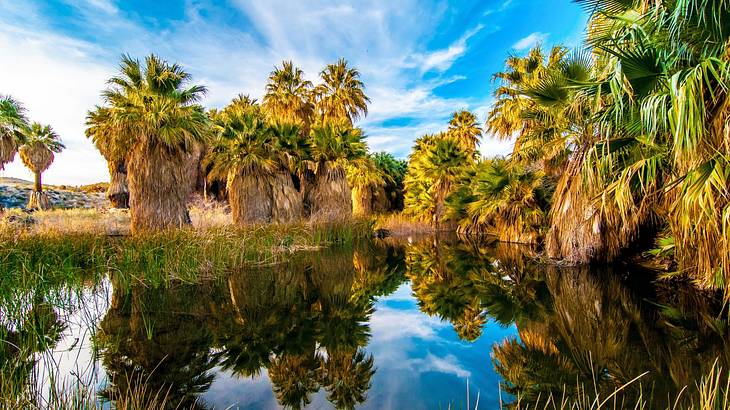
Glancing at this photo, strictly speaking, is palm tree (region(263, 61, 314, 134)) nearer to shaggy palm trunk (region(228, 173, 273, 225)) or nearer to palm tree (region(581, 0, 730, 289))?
shaggy palm trunk (region(228, 173, 273, 225))

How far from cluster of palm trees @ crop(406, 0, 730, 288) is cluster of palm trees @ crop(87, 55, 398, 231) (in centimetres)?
1136

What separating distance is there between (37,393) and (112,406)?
56 centimetres

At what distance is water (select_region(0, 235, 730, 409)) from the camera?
2861 mm

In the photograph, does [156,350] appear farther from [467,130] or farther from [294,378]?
[467,130]

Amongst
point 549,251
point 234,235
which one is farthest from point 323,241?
point 549,251

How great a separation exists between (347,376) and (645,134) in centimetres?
617

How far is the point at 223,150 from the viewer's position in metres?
17.8

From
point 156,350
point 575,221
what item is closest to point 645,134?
point 575,221

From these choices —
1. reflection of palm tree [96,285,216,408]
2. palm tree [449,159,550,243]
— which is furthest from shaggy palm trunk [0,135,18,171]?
palm tree [449,159,550,243]

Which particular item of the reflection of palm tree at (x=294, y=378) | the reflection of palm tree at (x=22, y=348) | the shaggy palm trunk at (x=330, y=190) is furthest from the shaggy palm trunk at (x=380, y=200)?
the reflection of palm tree at (x=294, y=378)

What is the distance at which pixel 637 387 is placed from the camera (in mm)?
2662

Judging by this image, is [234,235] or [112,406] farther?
[234,235]

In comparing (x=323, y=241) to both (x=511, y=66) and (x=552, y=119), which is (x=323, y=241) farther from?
(x=511, y=66)

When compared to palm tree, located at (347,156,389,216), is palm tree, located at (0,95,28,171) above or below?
above
